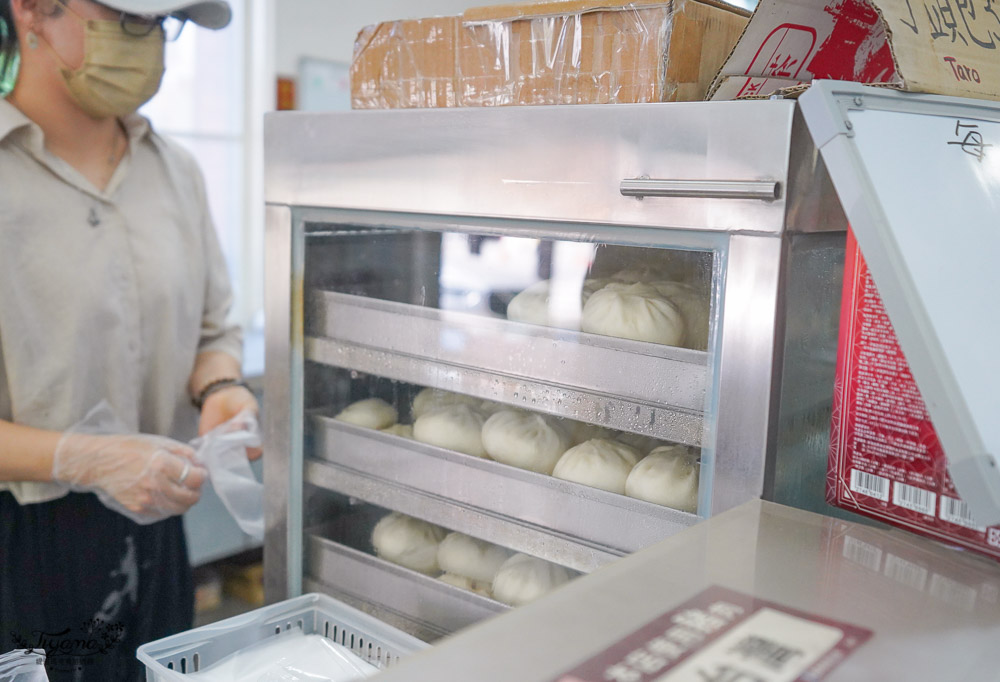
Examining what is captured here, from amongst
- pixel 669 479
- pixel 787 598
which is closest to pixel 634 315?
pixel 669 479

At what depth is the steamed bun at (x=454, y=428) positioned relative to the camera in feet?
3.34

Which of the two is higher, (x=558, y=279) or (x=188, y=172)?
(x=188, y=172)

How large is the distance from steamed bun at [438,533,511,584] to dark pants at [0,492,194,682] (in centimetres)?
82

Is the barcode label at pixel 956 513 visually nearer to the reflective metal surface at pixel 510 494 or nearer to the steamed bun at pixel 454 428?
the reflective metal surface at pixel 510 494

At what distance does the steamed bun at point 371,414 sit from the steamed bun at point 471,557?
0.57ft

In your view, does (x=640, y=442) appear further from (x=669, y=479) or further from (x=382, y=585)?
(x=382, y=585)

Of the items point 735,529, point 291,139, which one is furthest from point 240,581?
point 735,529

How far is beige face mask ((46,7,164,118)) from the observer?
153cm

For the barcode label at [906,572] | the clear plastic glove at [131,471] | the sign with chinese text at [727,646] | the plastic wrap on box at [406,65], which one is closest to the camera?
the sign with chinese text at [727,646]

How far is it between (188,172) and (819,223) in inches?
61.7

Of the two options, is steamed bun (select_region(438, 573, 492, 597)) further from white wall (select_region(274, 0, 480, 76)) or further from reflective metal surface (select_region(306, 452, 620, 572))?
white wall (select_region(274, 0, 480, 76))

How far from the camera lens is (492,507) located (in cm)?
94

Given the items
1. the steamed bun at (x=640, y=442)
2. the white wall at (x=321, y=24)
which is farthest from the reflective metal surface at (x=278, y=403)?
the white wall at (x=321, y=24)

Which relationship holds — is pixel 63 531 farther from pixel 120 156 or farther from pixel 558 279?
pixel 558 279
